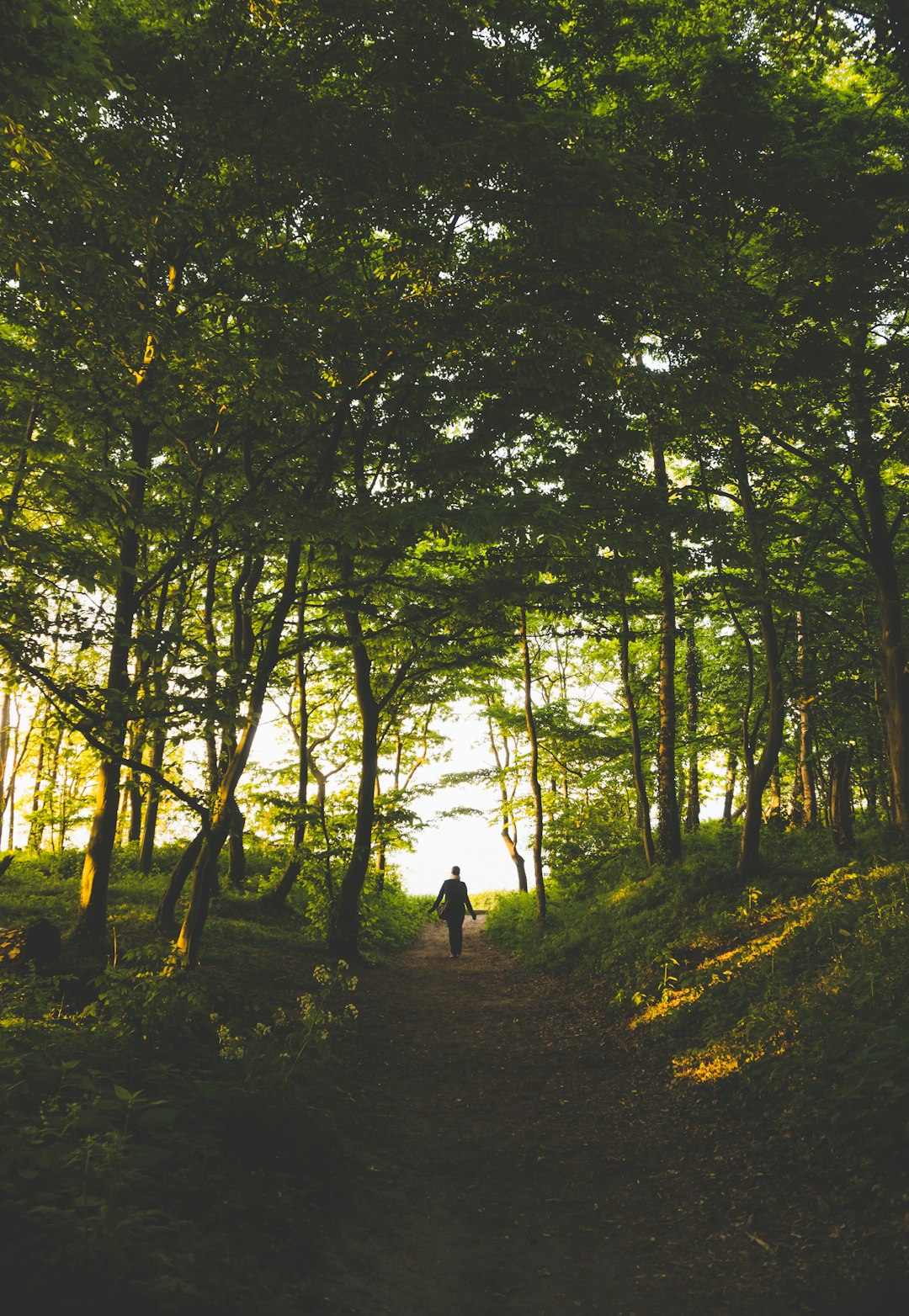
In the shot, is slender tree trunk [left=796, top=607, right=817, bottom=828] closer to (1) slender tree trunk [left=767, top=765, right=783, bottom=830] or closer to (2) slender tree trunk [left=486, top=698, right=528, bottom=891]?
(1) slender tree trunk [left=767, top=765, right=783, bottom=830]

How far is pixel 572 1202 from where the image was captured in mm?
5008

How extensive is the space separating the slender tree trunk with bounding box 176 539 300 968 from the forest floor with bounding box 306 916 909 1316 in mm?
2305

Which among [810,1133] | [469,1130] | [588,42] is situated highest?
[588,42]

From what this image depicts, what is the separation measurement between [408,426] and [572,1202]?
879 cm

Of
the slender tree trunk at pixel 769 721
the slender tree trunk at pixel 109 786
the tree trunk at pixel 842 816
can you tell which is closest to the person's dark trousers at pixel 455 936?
the slender tree trunk at pixel 769 721

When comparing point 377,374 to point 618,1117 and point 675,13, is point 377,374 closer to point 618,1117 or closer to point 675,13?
point 675,13

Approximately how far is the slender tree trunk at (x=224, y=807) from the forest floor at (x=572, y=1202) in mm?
2305

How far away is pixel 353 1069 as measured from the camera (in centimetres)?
761

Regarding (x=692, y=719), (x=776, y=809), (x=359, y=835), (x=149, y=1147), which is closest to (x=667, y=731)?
(x=692, y=719)

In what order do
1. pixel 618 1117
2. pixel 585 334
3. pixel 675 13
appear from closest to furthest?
pixel 618 1117
pixel 585 334
pixel 675 13

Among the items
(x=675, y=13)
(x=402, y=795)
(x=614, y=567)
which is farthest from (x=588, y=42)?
(x=402, y=795)

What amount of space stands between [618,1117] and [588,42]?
1220cm

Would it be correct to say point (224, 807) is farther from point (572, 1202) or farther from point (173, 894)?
point (572, 1202)

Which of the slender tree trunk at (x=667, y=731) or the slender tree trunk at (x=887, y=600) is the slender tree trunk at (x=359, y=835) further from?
the slender tree trunk at (x=887, y=600)
